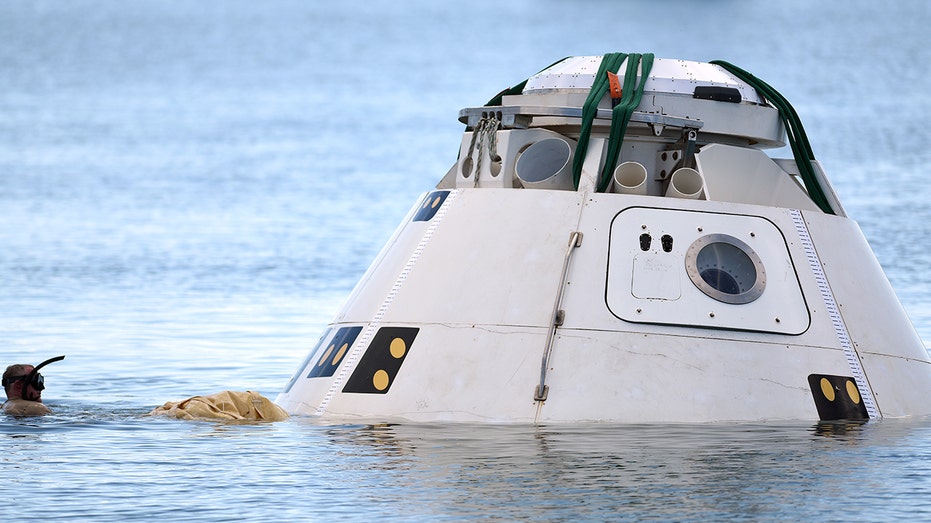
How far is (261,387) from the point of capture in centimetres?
1981

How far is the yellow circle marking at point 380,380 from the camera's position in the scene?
1289 centimetres

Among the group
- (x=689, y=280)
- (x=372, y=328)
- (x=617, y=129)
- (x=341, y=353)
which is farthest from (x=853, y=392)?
(x=341, y=353)

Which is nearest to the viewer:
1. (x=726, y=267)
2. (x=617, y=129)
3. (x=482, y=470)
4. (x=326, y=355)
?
(x=482, y=470)

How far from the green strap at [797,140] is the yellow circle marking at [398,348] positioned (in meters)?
3.67

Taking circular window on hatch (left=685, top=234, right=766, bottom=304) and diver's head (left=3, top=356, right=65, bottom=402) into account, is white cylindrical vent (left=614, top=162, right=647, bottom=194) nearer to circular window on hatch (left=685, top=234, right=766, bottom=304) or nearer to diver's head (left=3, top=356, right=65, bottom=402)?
circular window on hatch (left=685, top=234, right=766, bottom=304)

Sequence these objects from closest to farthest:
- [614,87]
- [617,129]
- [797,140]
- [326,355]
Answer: [617,129], [326,355], [614,87], [797,140]

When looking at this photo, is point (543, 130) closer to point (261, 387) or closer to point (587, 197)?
point (587, 197)

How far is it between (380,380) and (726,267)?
265 centimetres

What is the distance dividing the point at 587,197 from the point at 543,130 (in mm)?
920

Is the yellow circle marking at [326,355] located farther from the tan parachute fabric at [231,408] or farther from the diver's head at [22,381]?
the diver's head at [22,381]

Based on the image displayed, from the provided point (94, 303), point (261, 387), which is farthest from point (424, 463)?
point (94, 303)

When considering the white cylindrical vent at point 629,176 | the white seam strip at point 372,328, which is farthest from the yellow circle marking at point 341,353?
the white cylindrical vent at point 629,176

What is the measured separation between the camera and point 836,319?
1305cm

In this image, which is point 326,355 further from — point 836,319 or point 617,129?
point 836,319
